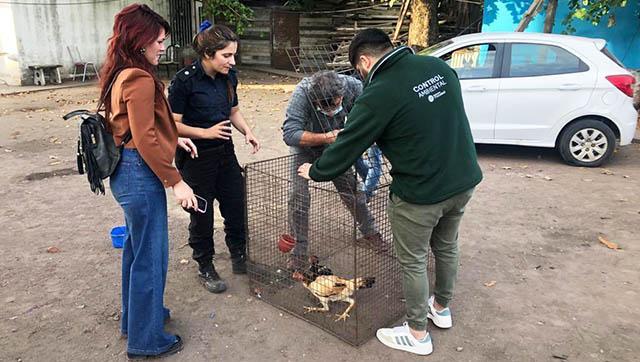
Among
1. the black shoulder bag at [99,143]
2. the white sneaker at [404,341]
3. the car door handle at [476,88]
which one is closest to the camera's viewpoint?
the black shoulder bag at [99,143]

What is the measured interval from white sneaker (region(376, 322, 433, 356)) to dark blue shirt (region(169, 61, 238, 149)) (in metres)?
1.63

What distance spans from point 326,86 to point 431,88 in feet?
3.02

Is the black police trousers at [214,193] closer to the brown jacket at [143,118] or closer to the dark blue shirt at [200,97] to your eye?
the dark blue shirt at [200,97]

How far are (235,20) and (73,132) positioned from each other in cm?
668

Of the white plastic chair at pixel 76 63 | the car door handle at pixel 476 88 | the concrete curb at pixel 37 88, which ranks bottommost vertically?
the concrete curb at pixel 37 88

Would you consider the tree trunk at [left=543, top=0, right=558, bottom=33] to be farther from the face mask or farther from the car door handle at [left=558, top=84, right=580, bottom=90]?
the face mask

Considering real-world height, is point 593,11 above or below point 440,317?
above

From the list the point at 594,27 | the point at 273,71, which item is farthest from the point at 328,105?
the point at 273,71

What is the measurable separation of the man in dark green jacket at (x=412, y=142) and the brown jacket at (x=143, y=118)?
2.54 feet

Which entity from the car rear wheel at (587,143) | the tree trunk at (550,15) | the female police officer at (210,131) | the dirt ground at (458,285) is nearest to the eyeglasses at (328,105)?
the female police officer at (210,131)

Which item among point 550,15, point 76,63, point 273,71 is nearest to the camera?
point 550,15

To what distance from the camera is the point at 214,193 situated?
3742 mm

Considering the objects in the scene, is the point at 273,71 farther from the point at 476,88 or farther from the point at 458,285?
the point at 458,285

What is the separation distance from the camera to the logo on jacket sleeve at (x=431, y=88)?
2.67 m
